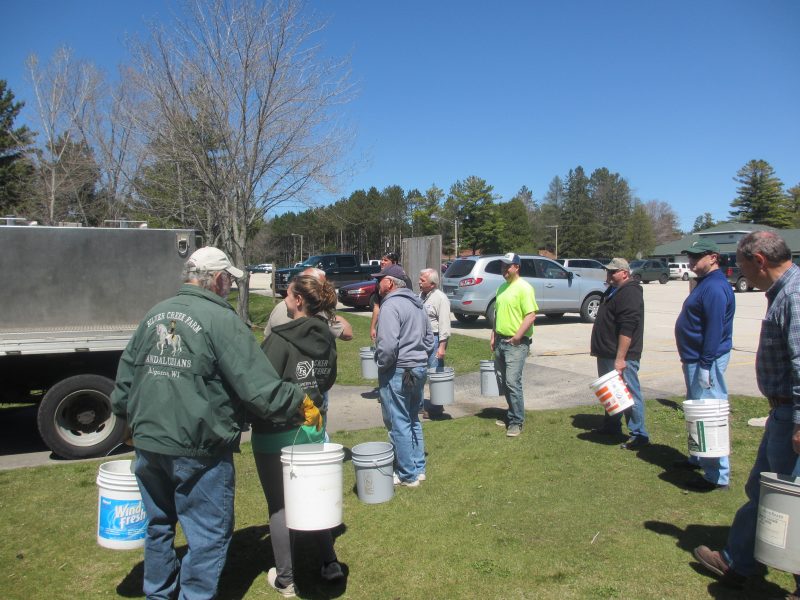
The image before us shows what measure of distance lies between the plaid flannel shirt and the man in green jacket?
2.54m

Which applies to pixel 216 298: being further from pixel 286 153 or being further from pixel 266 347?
pixel 286 153

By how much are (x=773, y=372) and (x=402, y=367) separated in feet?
8.81

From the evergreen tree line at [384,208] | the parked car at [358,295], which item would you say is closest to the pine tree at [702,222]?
the evergreen tree line at [384,208]

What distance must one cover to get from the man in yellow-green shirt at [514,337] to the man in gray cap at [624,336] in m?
0.72

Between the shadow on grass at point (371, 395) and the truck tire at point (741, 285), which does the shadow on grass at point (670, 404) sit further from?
the truck tire at point (741, 285)

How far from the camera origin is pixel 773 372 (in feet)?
10.8

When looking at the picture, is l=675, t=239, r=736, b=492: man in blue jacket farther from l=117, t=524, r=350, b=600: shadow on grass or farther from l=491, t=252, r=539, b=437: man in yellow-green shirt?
l=117, t=524, r=350, b=600: shadow on grass

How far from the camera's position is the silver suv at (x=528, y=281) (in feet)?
52.1

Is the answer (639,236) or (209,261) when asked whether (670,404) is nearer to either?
(209,261)

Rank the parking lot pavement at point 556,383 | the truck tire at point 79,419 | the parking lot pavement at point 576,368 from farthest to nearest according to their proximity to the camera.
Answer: the parking lot pavement at point 576,368 → the parking lot pavement at point 556,383 → the truck tire at point 79,419

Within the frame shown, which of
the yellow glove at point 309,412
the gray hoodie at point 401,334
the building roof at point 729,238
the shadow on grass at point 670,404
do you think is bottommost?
the shadow on grass at point 670,404

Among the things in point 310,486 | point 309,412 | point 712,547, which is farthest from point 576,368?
point 310,486

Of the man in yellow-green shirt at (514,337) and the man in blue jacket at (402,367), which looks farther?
the man in yellow-green shirt at (514,337)

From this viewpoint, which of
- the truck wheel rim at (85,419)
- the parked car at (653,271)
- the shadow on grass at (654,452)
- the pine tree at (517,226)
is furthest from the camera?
the pine tree at (517,226)
